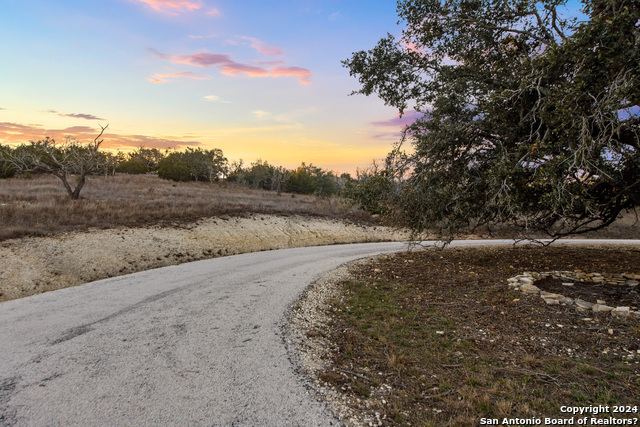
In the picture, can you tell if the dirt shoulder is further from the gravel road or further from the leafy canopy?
the leafy canopy

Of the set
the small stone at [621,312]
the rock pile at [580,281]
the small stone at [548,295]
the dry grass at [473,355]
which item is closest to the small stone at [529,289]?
the rock pile at [580,281]

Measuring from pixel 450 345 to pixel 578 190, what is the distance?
4360mm

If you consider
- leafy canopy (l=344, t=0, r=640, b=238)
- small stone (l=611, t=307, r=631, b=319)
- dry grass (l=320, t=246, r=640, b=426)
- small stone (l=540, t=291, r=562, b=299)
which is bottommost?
dry grass (l=320, t=246, r=640, b=426)

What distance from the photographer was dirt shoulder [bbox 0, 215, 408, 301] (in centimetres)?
A: 979

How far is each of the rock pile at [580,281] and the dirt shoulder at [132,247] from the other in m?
6.84

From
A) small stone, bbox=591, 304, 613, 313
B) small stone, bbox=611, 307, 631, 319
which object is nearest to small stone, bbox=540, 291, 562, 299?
small stone, bbox=591, 304, 613, 313

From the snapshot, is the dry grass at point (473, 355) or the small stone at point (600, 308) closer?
the dry grass at point (473, 355)

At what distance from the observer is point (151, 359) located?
472 cm

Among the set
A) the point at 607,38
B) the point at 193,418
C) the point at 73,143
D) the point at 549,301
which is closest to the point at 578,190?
the point at 549,301

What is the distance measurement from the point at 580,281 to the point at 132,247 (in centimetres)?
1544

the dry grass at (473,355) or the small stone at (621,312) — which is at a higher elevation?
the small stone at (621,312)

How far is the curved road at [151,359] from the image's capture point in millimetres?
3582

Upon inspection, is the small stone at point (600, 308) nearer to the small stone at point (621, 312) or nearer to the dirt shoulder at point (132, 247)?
the small stone at point (621, 312)

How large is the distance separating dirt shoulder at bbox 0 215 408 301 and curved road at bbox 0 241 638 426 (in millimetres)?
1925
